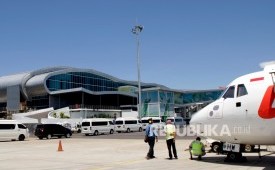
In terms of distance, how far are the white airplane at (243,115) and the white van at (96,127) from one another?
3730 cm

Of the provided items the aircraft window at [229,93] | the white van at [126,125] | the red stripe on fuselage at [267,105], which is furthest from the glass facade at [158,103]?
the red stripe on fuselage at [267,105]

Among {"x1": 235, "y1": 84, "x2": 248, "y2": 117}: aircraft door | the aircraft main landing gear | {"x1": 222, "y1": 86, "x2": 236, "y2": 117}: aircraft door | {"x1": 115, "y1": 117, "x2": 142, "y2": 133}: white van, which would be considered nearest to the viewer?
{"x1": 235, "y1": 84, "x2": 248, "y2": 117}: aircraft door

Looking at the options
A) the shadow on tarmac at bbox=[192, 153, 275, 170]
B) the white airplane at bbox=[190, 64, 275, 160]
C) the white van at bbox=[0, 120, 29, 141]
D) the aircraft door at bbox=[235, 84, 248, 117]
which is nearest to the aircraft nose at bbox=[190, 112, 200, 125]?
the white airplane at bbox=[190, 64, 275, 160]

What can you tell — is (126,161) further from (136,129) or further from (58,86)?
(58,86)

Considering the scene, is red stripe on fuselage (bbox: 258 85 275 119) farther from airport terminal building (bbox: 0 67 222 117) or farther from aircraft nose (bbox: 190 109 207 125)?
airport terminal building (bbox: 0 67 222 117)

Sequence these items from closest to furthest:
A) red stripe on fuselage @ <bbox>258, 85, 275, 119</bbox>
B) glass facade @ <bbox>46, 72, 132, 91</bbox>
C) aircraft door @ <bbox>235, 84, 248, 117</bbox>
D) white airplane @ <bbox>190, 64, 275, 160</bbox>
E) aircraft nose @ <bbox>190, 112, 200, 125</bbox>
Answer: red stripe on fuselage @ <bbox>258, 85, 275, 119</bbox> < white airplane @ <bbox>190, 64, 275, 160</bbox> < aircraft door @ <bbox>235, 84, 248, 117</bbox> < aircraft nose @ <bbox>190, 112, 200, 125</bbox> < glass facade @ <bbox>46, 72, 132, 91</bbox>

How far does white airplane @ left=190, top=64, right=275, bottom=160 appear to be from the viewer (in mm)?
12859

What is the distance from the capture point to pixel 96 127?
2057 inches

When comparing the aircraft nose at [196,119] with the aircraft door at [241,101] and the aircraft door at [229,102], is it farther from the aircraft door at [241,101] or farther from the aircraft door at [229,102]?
the aircraft door at [241,101]

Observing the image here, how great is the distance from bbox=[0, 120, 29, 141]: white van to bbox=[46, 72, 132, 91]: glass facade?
46.8 meters

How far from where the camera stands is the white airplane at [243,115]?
12.9 metres

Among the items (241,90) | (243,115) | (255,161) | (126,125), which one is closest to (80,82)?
(126,125)

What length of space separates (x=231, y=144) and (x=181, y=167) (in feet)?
6.91

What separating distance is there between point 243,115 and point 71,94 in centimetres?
8234
